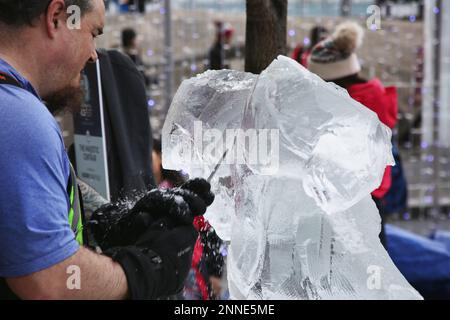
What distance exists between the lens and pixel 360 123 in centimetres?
136

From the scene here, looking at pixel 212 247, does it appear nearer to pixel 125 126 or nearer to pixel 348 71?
pixel 125 126

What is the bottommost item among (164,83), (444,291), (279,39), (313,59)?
(444,291)

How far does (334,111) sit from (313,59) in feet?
6.12

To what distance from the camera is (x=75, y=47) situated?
4.43 feet

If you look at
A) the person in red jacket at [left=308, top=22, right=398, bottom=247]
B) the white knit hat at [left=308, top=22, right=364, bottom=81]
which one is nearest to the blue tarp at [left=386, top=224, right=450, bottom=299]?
the person in red jacket at [left=308, top=22, right=398, bottom=247]

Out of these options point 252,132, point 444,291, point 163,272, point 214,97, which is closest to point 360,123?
point 252,132

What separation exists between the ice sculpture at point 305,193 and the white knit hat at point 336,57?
1.74m

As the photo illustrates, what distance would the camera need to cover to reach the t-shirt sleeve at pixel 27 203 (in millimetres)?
1116

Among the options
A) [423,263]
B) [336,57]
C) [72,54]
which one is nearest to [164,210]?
[72,54]

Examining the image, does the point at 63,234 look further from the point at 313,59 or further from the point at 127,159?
the point at 313,59

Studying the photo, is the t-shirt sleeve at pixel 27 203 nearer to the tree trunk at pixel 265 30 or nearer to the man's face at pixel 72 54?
the man's face at pixel 72 54

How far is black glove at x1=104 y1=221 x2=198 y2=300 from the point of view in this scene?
4.09 feet

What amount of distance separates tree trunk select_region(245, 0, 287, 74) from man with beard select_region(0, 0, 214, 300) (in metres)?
0.45
